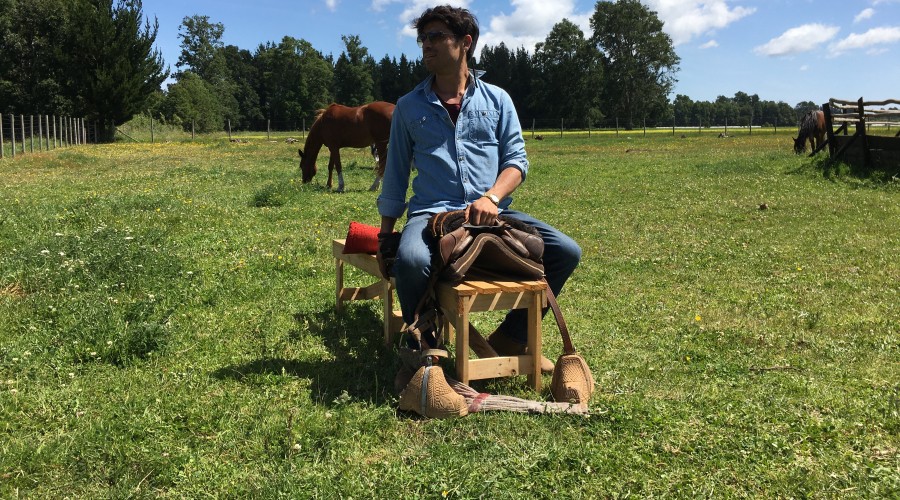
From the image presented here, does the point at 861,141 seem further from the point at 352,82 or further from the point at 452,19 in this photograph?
the point at 352,82

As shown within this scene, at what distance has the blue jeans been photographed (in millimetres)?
3520

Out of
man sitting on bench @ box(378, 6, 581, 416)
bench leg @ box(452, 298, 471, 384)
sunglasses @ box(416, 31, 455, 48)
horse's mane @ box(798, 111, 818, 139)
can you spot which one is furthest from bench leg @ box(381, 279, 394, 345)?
horse's mane @ box(798, 111, 818, 139)

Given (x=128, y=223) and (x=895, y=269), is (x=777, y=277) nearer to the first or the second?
(x=895, y=269)

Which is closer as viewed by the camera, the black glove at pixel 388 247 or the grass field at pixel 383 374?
the grass field at pixel 383 374

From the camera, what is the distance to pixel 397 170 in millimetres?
4008

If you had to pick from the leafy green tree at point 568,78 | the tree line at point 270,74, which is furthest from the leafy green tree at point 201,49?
the leafy green tree at point 568,78

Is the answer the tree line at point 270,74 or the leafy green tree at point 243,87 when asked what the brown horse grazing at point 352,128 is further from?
the leafy green tree at point 243,87

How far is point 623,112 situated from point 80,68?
197ft

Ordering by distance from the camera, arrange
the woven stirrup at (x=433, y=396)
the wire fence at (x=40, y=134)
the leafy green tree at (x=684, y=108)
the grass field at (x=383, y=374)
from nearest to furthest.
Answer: the grass field at (x=383, y=374) < the woven stirrup at (x=433, y=396) < the wire fence at (x=40, y=134) < the leafy green tree at (x=684, y=108)

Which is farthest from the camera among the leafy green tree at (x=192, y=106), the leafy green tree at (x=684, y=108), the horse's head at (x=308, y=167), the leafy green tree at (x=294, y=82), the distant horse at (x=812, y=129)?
the leafy green tree at (x=684, y=108)

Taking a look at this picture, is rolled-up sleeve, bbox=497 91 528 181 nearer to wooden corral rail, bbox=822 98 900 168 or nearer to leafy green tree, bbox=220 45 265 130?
wooden corral rail, bbox=822 98 900 168

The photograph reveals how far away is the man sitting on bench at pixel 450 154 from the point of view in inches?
143

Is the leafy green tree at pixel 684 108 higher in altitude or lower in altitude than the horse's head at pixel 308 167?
higher

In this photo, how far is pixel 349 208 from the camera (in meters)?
11.2
